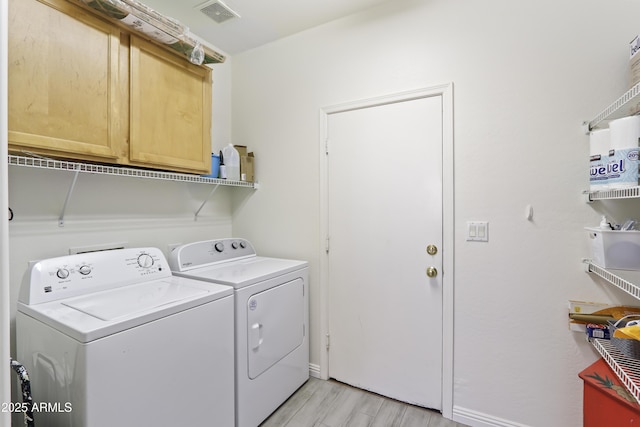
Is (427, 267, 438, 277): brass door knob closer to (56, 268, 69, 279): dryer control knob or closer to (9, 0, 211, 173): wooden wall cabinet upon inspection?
(9, 0, 211, 173): wooden wall cabinet

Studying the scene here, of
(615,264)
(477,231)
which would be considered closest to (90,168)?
(477,231)

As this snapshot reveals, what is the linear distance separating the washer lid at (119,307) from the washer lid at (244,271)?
0.09m

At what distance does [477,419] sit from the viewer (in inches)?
68.8

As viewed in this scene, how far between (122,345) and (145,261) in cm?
70

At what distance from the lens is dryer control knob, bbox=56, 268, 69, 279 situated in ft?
4.53

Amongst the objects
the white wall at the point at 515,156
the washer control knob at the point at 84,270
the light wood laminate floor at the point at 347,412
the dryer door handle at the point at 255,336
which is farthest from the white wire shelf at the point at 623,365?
the washer control knob at the point at 84,270

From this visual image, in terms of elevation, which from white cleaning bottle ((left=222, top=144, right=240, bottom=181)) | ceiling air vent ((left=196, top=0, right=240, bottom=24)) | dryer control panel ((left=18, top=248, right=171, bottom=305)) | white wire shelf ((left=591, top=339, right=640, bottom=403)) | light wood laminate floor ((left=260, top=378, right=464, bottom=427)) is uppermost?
ceiling air vent ((left=196, top=0, right=240, bottom=24))

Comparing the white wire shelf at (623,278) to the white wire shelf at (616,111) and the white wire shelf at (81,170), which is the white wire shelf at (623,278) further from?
the white wire shelf at (81,170)

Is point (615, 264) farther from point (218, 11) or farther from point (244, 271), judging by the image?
point (218, 11)

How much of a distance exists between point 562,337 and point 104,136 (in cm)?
256

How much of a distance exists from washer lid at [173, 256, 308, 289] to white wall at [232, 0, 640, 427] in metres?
0.99

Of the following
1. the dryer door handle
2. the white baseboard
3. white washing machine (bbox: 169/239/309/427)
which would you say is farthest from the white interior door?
the dryer door handle

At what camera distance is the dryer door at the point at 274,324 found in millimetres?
1724

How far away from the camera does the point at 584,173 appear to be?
1.52 m
